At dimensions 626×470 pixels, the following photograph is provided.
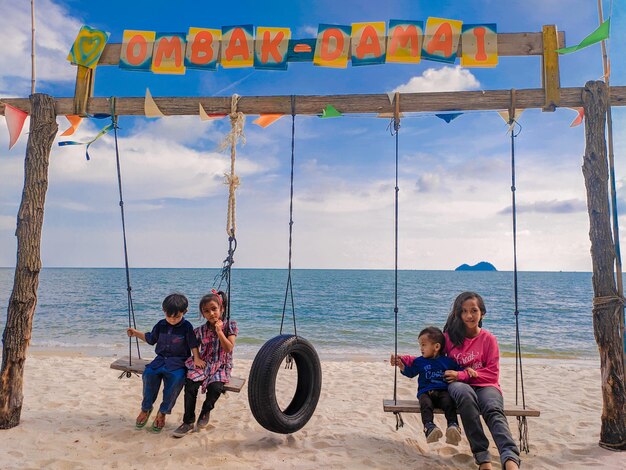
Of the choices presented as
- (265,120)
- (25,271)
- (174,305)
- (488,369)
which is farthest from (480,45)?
(25,271)

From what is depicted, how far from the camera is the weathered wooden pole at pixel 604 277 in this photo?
343cm

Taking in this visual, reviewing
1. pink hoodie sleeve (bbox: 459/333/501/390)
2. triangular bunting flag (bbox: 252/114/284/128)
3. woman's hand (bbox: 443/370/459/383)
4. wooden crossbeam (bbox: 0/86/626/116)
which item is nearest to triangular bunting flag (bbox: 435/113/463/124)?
wooden crossbeam (bbox: 0/86/626/116)

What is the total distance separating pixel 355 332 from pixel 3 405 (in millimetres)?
12067

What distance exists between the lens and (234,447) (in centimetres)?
341

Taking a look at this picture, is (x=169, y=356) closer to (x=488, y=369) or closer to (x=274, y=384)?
(x=274, y=384)

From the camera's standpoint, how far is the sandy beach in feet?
10.5

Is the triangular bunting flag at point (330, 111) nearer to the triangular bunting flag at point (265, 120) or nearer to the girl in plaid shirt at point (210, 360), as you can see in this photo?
the triangular bunting flag at point (265, 120)

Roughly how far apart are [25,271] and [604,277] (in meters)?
4.69

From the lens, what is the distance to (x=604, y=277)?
3.48 meters

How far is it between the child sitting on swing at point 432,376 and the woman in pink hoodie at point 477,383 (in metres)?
0.06

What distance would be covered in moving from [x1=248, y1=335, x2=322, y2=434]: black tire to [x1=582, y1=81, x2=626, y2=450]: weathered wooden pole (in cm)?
228

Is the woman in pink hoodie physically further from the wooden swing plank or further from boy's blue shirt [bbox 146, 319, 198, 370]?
boy's blue shirt [bbox 146, 319, 198, 370]

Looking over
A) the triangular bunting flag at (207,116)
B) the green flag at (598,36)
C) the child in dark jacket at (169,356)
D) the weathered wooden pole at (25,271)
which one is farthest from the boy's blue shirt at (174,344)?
the green flag at (598,36)

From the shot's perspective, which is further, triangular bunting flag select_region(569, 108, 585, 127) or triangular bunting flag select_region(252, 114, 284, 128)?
triangular bunting flag select_region(252, 114, 284, 128)
